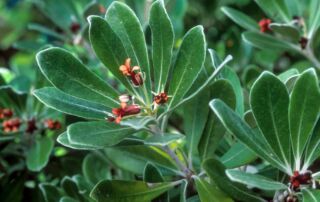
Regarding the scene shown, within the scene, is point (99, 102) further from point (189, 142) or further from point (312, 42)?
point (312, 42)

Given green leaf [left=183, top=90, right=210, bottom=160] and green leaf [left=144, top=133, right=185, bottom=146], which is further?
green leaf [left=183, top=90, right=210, bottom=160]

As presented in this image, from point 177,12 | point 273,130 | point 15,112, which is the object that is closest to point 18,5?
point 177,12

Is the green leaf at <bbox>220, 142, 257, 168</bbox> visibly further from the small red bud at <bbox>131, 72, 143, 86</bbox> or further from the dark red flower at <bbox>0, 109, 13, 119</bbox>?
the dark red flower at <bbox>0, 109, 13, 119</bbox>

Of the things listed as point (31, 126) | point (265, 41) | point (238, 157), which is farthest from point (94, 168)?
point (265, 41)

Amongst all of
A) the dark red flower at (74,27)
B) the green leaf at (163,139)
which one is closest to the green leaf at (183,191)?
the green leaf at (163,139)

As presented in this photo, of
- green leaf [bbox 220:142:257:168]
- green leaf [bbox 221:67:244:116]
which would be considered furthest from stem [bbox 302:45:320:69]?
green leaf [bbox 220:142:257:168]

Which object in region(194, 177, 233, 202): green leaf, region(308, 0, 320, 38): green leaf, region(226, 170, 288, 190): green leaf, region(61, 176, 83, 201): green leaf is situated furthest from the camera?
region(308, 0, 320, 38): green leaf

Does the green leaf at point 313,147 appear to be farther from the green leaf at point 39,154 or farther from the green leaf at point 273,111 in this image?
the green leaf at point 39,154
